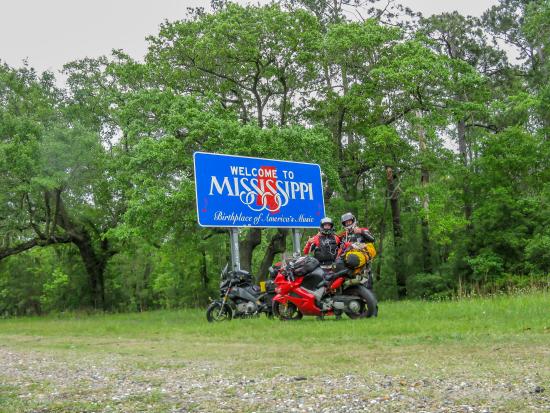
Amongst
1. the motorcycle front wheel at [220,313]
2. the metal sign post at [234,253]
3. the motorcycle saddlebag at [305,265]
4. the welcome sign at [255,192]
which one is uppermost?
the welcome sign at [255,192]

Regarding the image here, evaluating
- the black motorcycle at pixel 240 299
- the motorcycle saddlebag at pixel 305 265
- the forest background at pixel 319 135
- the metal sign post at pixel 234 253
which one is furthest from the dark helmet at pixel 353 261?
the forest background at pixel 319 135

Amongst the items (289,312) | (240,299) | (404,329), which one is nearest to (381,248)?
(240,299)

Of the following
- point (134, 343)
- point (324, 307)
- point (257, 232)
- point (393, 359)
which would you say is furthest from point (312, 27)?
point (393, 359)

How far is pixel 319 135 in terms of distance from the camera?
21688mm

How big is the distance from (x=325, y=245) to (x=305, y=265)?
130cm

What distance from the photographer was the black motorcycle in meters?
14.0

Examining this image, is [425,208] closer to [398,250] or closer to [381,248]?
[398,250]

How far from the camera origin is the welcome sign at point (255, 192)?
16.0 meters

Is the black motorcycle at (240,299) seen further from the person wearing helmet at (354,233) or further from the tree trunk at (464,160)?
the tree trunk at (464,160)

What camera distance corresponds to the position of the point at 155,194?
62.4 ft

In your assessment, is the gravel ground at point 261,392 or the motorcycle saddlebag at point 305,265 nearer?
the gravel ground at point 261,392

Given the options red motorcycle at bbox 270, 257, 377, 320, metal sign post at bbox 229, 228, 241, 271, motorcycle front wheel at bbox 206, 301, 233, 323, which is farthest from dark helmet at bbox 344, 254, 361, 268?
metal sign post at bbox 229, 228, 241, 271

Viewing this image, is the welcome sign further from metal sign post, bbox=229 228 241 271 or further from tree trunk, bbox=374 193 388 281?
tree trunk, bbox=374 193 388 281

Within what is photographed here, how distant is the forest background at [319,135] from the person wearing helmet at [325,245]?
21.7ft
